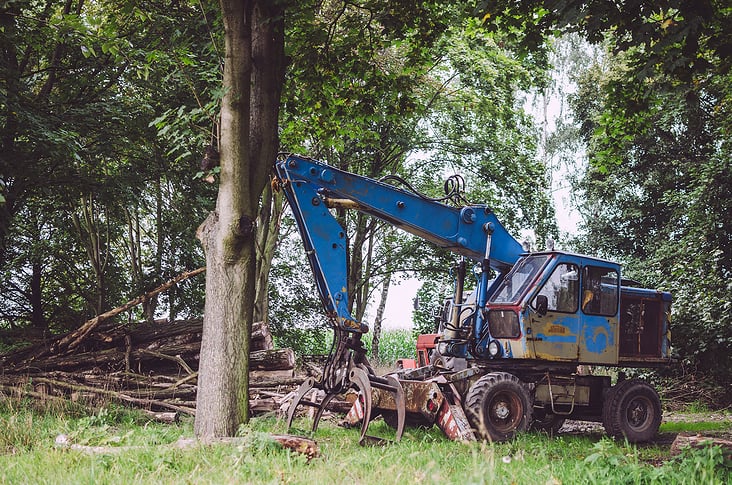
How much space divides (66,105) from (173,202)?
573 centimetres

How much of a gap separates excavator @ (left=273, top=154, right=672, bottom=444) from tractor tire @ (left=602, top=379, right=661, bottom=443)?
0.02 meters

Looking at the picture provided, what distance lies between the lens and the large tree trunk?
299 inches

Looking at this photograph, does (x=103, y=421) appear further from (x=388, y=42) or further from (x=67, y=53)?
(x=67, y=53)

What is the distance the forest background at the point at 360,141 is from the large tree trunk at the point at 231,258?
499mm

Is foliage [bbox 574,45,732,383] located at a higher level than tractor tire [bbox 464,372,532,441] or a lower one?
higher

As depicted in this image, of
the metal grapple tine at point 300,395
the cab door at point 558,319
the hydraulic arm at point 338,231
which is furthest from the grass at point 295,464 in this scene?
the cab door at point 558,319

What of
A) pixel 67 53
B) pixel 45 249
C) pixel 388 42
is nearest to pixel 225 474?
pixel 388 42

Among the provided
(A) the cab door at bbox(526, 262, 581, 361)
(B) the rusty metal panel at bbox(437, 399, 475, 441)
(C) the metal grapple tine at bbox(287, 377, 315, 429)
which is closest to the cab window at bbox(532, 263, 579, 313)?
(A) the cab door at bbox(526, 262, 581, 361)

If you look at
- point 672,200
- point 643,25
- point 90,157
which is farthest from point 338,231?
point 672,200

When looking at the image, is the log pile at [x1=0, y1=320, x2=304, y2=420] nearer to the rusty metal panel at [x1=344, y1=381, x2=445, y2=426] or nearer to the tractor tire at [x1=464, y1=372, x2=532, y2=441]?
the rusty metal panel at [x1=344, y1=381, x2=445, y2=426]

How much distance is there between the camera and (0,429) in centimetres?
752

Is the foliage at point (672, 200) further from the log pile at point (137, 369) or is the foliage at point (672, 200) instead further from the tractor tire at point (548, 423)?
the log pile at point (137, 369)

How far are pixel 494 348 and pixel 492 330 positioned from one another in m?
0.29

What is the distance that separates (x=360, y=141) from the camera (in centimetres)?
1344
